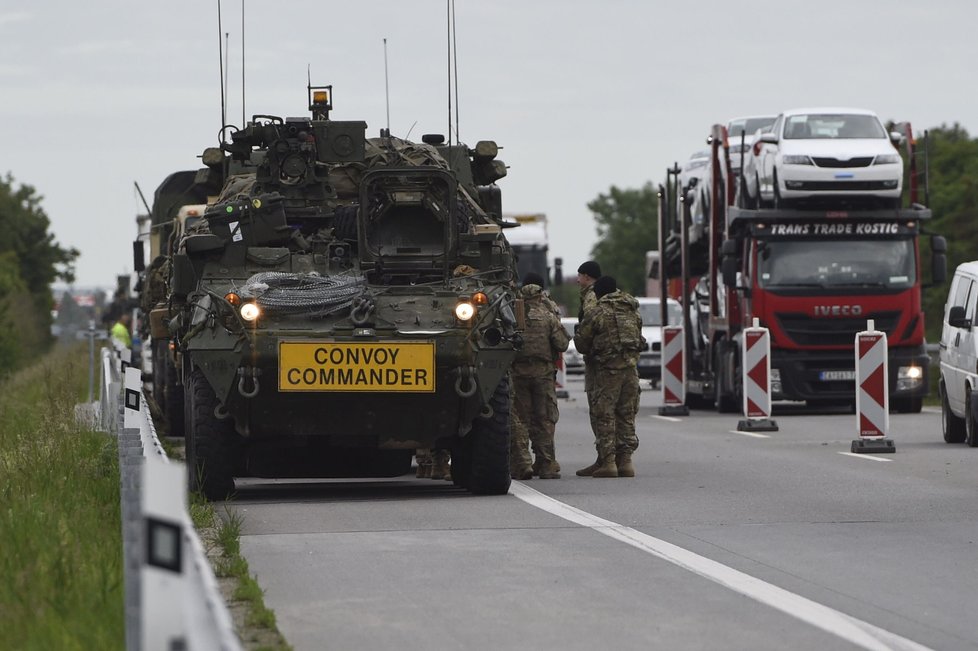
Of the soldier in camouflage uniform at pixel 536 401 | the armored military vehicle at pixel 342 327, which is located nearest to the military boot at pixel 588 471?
the soldier in camouflage uniform at pixel 536 401

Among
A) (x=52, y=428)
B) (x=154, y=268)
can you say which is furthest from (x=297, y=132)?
(x=154, y=268)

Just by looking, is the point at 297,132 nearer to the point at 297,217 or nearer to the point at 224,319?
the point at 297,217

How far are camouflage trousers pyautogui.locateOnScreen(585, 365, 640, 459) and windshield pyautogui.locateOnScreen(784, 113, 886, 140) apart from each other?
12942mm

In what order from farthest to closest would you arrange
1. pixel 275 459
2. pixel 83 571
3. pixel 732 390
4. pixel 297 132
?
pixel 732 390
pixel 297 132
pixel 275 459
pixel 83 571

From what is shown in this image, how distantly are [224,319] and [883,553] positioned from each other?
195 inches

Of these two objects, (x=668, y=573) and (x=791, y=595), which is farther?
(x=668, y=573)

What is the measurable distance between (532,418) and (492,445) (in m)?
2.66

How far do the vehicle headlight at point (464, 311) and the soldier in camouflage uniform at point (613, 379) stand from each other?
3242 millimetres

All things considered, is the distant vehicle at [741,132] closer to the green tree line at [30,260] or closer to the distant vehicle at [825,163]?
the distant vehicle at [825,163]

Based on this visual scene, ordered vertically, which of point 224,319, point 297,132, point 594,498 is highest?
point 297,132

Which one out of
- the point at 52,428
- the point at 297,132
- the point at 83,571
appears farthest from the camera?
the point at 52,428

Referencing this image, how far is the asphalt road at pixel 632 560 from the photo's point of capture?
834 centimetres

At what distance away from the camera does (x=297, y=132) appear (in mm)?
16766

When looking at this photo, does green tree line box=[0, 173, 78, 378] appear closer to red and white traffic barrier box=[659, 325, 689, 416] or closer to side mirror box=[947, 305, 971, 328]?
red and white traffic barrier box=[659, 325, 689, 416]
